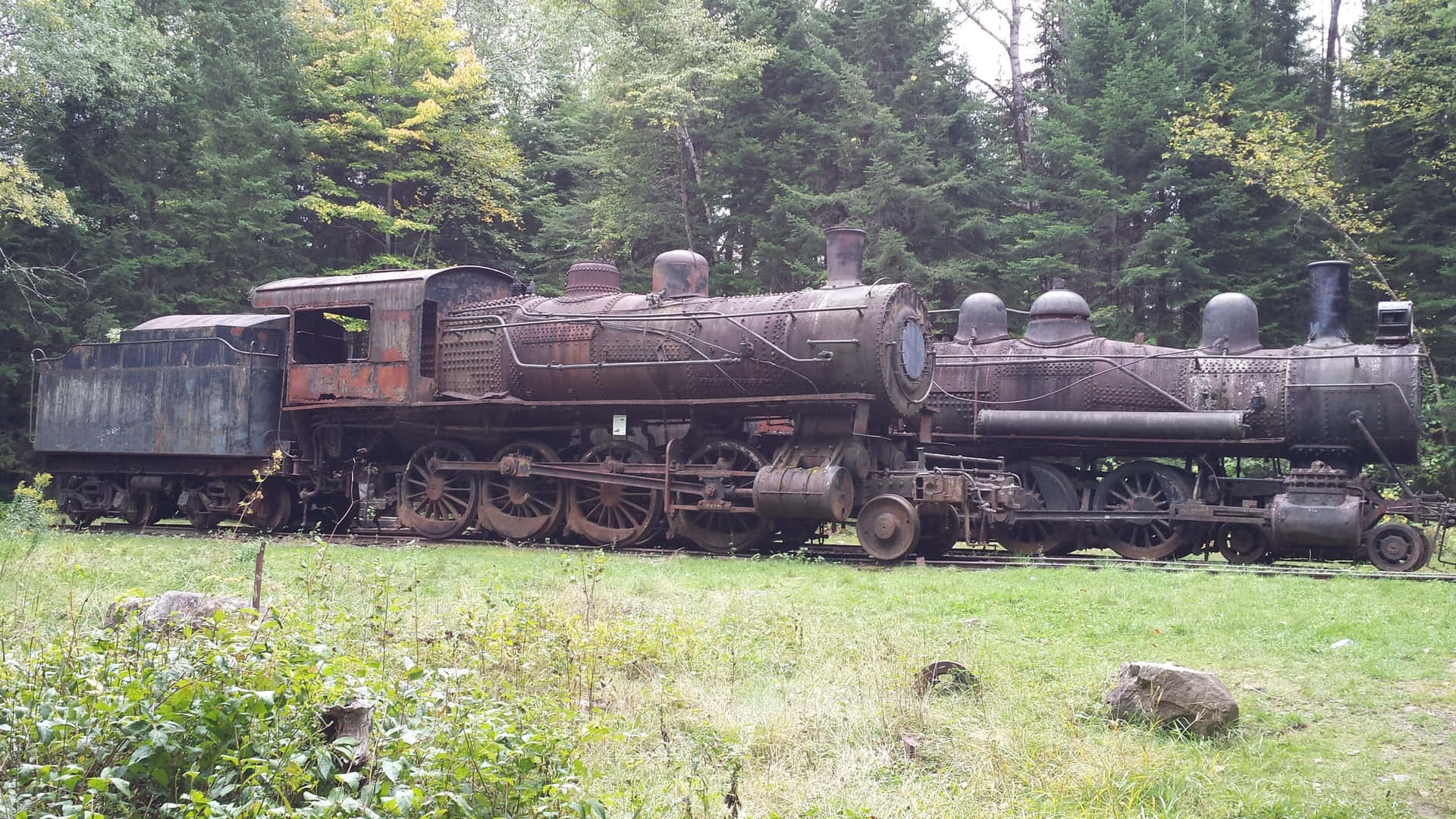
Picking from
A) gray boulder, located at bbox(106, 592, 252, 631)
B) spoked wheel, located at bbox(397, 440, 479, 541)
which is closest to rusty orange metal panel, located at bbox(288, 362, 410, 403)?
spoked wheel, located at bbox(397, 440, 479, 541)

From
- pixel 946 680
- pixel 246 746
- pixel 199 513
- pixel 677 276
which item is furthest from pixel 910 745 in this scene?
pixel 199 513

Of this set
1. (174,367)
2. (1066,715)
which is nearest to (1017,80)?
(174,367)

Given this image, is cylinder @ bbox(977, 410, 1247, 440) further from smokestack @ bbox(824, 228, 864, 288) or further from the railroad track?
smokestack @ bbox(824, 228, 864, 288)

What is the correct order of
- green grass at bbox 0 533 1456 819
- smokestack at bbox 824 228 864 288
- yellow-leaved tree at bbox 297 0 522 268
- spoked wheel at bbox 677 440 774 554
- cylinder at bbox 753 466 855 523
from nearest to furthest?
1. green grass at bbox 0 533 1456 819
2. cylinder at bbox 753 466 855 523
3. spoked wheel at bbox 677 440 774 554
4. smokestack at bbox 824 228 864 288
5. yellow-leaved tree at bbox 297 0 522 268

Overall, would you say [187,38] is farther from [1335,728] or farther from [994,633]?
[1335,728]

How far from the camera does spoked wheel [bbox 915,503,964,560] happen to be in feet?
40.8

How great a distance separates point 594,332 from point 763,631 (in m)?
6.90

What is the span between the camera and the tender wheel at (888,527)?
12.0 m

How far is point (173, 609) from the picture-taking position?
18.6 feet

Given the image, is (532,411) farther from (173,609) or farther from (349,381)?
(173,609)

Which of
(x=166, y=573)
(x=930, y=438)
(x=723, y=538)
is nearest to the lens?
(x=166, y=573)

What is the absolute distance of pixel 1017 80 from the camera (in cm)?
3019

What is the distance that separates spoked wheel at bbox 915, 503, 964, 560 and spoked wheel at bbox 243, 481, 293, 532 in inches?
365

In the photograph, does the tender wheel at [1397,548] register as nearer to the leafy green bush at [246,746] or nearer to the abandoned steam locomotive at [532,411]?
the abandoned steam locomotive at [532,411]
